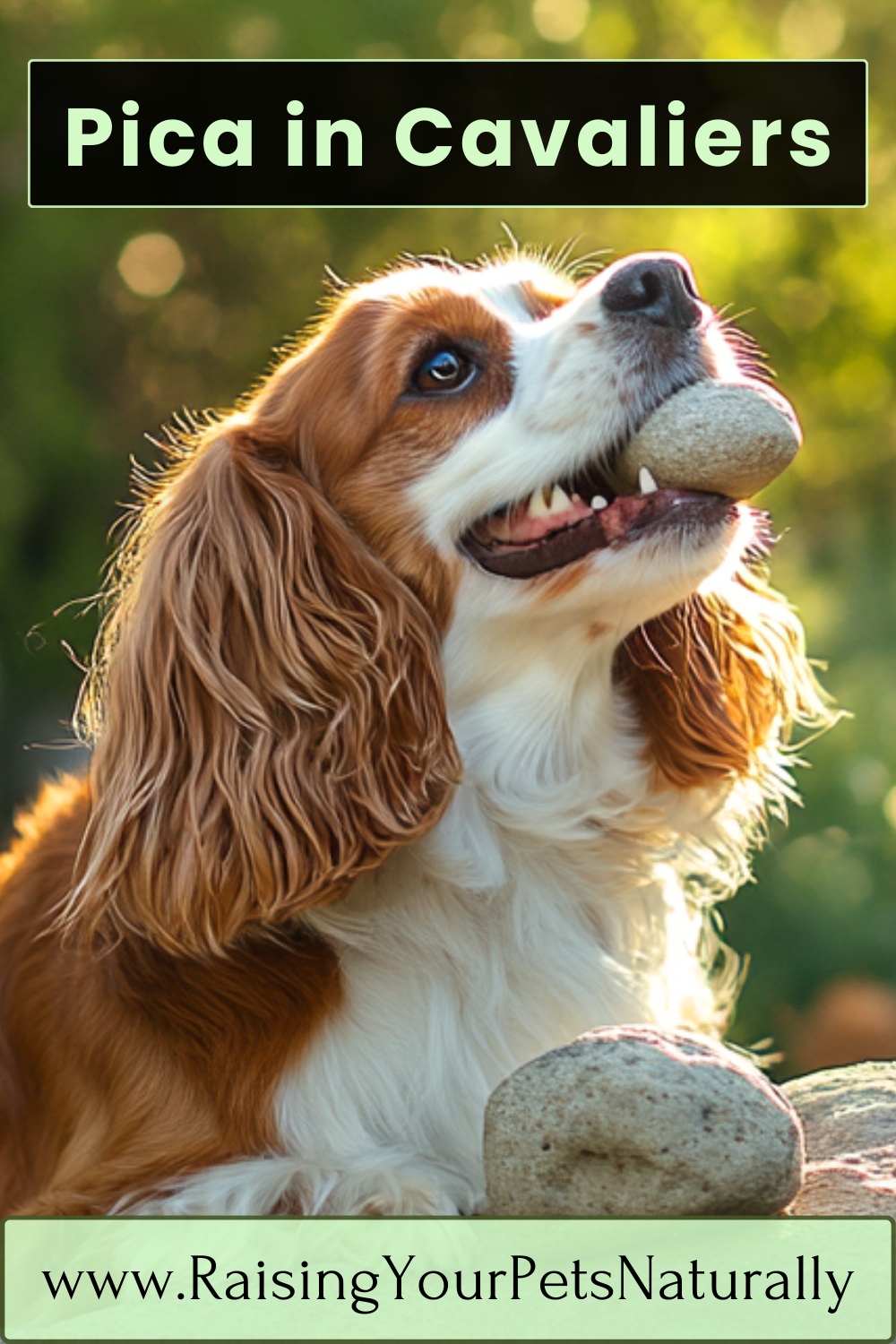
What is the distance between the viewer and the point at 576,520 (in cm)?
275

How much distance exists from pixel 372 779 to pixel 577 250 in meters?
3.88

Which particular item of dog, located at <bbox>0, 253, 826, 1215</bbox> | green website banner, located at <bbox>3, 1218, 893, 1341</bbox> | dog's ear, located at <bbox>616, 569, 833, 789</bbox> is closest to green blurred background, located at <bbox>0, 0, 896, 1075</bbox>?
dog's ear, located at <bbox>616, 569, 833, 789</bbox>

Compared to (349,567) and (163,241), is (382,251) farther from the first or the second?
(349,567)

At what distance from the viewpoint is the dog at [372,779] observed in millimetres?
2697

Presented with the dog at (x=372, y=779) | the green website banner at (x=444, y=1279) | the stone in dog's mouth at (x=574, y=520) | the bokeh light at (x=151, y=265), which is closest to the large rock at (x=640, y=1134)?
the green website banner at (x=444, y=1279)

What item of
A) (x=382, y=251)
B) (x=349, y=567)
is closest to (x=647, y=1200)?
(x=349, y=567)

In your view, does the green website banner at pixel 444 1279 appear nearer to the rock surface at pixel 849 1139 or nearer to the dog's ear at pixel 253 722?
the rock surface at pixel 849 1139

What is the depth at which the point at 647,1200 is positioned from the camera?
233 centimetres

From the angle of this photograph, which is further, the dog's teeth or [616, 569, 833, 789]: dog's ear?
[616, 569, 833, 789]: dog's ear

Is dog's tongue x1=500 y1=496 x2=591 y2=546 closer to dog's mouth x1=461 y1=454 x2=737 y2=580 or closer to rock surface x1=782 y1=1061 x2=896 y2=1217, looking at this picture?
dog's mouth x1=461 y1=454 x2=737 y2=580

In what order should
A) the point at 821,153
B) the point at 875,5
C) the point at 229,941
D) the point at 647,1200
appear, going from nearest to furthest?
1. the point at 647,1200
2. the point at 229,941
3. the point at 821,153
4. the point at 875,5

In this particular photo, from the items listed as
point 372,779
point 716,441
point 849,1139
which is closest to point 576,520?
point 716,441

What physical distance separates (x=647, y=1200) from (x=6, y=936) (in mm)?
1349

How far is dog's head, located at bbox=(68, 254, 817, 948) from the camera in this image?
8.87 feet
